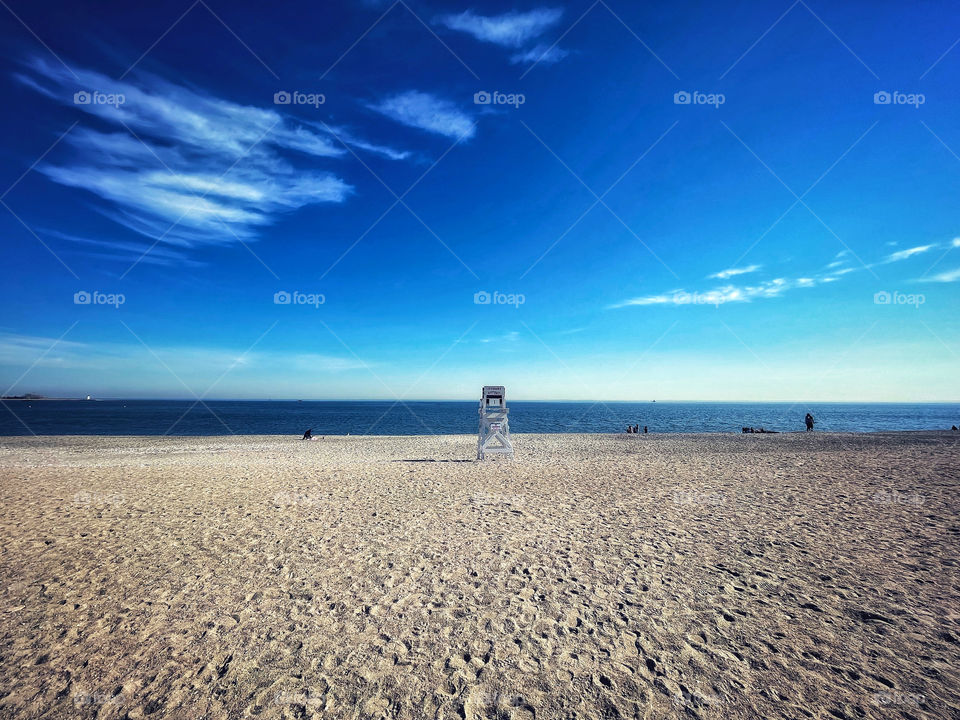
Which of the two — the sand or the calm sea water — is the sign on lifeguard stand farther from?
the calm sea water

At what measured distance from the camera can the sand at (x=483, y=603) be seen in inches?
153

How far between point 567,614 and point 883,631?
3588 mm

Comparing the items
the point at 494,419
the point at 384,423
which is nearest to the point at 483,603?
the point at 494,419

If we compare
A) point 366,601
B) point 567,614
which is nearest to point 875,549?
point 567,614

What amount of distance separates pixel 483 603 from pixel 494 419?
45.8ft

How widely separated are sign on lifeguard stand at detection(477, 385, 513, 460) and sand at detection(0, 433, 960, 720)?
7.75 meters

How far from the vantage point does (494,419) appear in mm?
19453

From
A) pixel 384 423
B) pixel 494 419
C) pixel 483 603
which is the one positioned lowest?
pixel 384 423

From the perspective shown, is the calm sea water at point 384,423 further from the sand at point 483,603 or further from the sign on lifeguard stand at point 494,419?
the sand at point 483,603

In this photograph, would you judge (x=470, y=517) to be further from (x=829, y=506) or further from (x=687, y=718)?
(x=829, y=506)

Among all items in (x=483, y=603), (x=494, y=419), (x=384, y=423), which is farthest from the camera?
(x=384, y=423)

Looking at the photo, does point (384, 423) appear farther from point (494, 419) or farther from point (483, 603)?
point (483, 603)

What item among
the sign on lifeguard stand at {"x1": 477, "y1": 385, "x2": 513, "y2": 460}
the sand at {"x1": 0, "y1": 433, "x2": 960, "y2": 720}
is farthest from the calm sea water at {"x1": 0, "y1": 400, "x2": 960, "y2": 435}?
the sand at {"x1": 0, "y1": 433, "x2": 960, "y2": 720}

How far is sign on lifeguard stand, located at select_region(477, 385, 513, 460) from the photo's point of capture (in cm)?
1958
